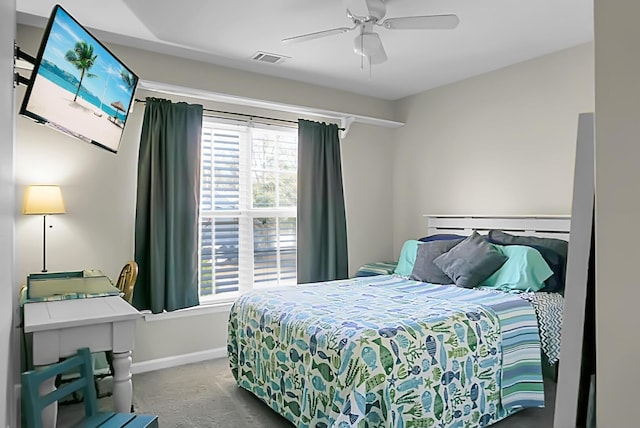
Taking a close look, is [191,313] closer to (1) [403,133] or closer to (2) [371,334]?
(2) [371,334]

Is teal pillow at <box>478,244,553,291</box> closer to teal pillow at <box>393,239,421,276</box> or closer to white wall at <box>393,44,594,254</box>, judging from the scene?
white wall at <box>393,44,594,254</box>

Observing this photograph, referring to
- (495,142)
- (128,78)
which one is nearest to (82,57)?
(128,78)

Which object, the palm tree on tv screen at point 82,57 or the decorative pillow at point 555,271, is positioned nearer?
the palm tree on tv screen at point 82,57

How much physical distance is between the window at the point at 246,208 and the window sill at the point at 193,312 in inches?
4.1

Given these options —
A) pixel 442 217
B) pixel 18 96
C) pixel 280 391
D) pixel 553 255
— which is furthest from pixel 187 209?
pixel 553 255

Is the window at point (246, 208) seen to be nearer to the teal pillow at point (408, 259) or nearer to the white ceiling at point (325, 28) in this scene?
the white ceiling at point (325, 28)

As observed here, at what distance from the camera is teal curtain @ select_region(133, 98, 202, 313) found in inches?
141

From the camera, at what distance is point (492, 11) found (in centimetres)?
291

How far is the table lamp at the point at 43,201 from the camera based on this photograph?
2.97 meters

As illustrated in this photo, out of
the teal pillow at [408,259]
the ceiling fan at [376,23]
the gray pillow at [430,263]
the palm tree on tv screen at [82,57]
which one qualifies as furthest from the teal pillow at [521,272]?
the palm tree on tv screen at [82,57]

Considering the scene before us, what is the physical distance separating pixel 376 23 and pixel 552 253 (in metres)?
2.15

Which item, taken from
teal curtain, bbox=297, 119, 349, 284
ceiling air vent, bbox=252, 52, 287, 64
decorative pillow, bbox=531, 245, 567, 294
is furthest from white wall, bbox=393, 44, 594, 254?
ceiling air vent, bbox=252, 52, 287, 64

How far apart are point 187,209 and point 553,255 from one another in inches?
117

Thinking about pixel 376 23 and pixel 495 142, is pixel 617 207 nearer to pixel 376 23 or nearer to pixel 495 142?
pixel 376 23
